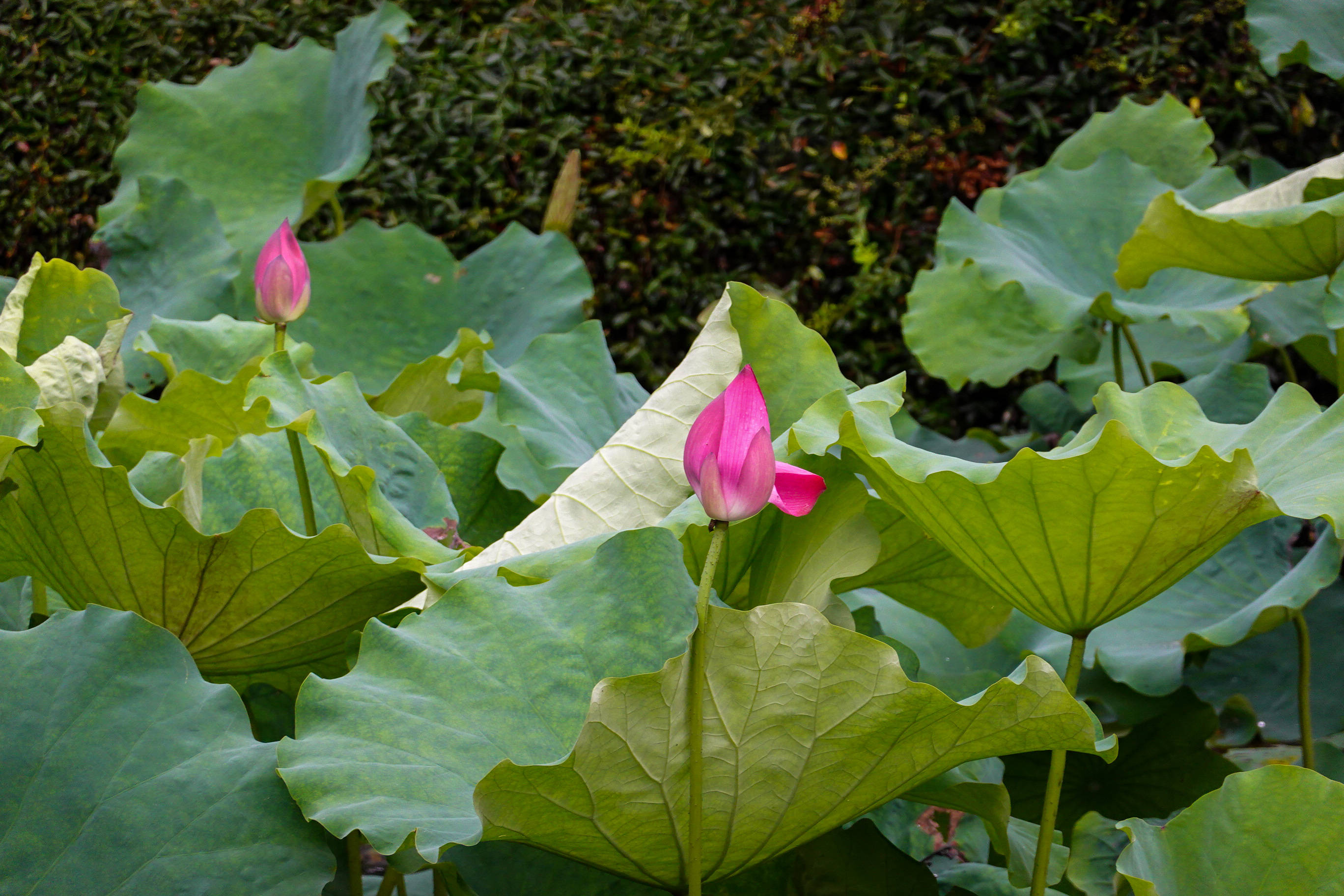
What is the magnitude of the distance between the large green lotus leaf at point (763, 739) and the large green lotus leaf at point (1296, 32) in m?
1.34

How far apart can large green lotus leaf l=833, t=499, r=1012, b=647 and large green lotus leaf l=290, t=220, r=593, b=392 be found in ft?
2.84

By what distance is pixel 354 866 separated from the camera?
0.84m

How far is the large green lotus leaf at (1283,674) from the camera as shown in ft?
4.57

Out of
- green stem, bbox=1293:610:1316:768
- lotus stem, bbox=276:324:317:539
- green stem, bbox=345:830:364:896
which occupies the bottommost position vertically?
green stem, bbox=1293:610:1316:768

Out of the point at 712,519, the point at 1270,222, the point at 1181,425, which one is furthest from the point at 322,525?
the point at 1270,222

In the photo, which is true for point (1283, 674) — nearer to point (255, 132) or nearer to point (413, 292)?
point (413, 292)

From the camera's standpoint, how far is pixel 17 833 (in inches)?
24.0

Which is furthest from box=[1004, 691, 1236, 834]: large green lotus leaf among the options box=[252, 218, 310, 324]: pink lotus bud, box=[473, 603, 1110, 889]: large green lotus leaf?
box=[252, 218, 310, 324]: pink lotus bud

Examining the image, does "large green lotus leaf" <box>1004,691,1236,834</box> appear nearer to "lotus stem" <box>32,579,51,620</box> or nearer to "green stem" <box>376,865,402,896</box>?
"green stem" <box>376,865,402,896</box>

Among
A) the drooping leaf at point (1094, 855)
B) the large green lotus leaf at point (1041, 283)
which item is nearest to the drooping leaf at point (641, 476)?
the drooping leaf at point (1094, 855)

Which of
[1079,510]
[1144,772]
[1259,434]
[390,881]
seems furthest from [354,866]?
[1144,772]

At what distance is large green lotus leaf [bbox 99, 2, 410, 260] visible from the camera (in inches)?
78.4

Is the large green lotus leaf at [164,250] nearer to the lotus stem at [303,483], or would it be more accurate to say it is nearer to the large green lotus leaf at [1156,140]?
the lotus stem at [303,483]

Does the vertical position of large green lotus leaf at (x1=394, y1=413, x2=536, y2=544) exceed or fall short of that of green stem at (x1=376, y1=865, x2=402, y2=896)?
it exceeds it
